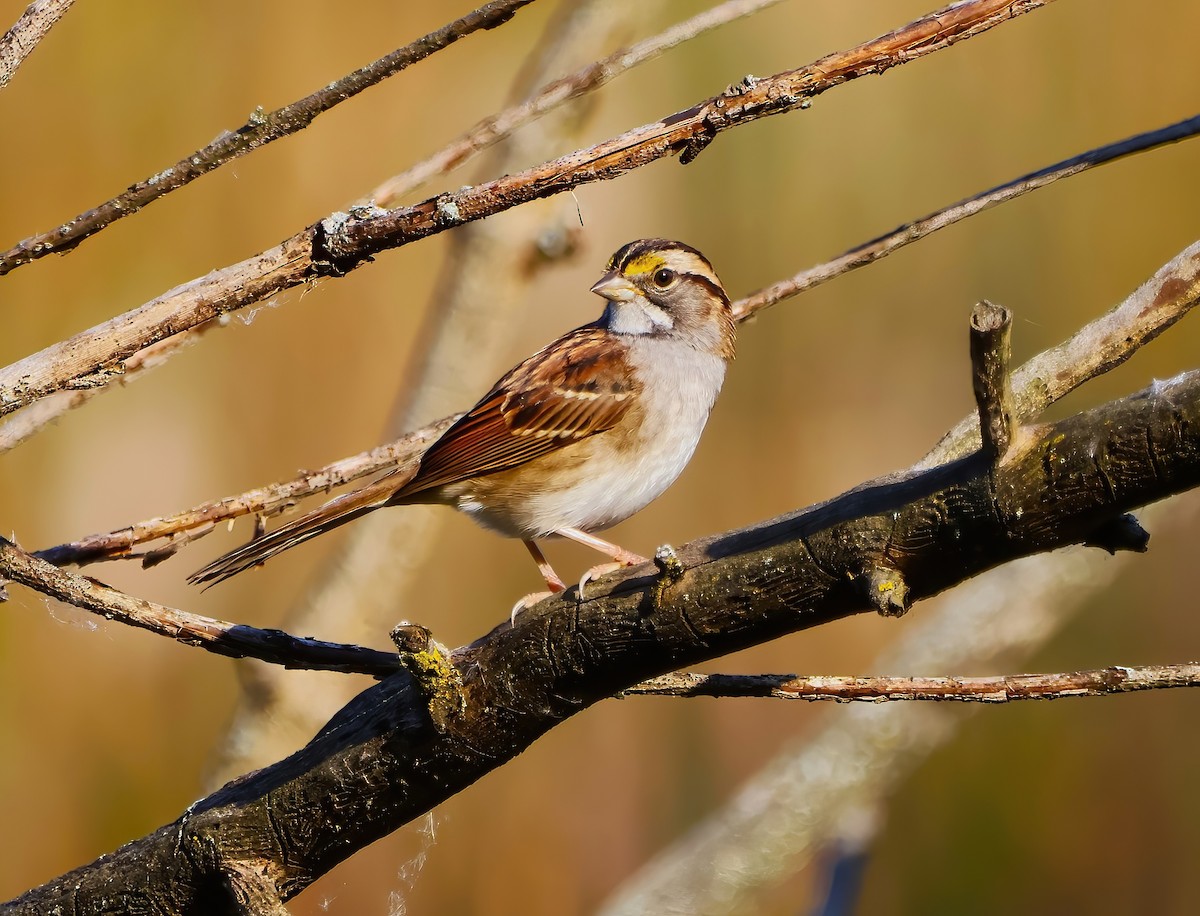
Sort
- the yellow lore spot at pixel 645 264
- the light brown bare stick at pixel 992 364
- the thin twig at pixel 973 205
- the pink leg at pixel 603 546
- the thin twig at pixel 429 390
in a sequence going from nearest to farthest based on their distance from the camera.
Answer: the light brown bare stick at pixel 992 364 < the thin twig at pixel 973 205 < the pink leg at pixel 603 546 < the thin twig at pixel 429 390 < the yellow lore spot at pixel 645 264

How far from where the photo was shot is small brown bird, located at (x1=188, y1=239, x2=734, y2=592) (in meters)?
2.82

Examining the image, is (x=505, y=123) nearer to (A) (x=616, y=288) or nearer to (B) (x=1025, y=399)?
(B) (x=1025, y=399)

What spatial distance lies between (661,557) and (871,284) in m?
3.34

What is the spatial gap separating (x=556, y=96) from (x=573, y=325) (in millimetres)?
2404

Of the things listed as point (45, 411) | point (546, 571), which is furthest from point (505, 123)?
point (546, 571)

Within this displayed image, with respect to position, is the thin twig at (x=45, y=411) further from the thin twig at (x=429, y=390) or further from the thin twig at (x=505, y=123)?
the thin twig at (x=429, y=390)

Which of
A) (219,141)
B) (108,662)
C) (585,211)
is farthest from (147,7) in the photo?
(219,141)

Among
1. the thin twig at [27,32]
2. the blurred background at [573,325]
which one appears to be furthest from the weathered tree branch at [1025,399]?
the blurred background at [573,325]

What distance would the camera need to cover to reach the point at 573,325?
4.38 meters

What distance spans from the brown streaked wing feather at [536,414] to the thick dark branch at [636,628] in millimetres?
1075

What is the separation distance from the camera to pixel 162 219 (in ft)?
13.4

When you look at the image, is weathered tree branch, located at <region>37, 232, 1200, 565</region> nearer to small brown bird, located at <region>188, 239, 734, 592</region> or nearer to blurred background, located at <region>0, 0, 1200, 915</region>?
small brown bird, located at <region>188, 239, 734, 592</region>

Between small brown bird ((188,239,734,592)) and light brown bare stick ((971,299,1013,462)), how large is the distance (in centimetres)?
149

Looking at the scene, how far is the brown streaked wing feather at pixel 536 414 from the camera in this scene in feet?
9.30
